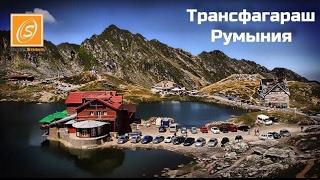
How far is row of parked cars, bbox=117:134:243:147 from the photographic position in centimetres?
2867

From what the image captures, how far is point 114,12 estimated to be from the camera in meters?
29.1

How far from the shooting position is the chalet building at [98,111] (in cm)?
2973

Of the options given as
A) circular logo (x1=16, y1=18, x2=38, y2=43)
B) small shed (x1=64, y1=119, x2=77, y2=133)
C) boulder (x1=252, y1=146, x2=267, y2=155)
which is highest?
circular logo (x1=16, y1=18, x2=38, y2=43)

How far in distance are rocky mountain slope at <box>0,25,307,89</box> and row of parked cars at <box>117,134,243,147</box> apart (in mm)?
3471

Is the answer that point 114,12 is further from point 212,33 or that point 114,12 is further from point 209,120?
point 209,120

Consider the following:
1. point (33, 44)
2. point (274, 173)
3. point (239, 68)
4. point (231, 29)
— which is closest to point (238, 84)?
point (239, 68)

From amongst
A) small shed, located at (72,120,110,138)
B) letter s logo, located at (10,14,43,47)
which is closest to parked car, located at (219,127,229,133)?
small shed, located at (72,120,110,138)

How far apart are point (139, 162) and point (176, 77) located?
6681mm

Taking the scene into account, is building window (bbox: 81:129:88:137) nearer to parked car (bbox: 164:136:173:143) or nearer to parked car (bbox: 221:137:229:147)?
parked car (bbox: 164:136:173:143)

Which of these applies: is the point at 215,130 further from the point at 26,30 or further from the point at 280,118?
the point at 26,30

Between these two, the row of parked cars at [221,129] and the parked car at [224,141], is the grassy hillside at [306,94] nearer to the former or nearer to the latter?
the row of parked cars at [221,129]

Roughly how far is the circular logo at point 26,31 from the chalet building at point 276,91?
11.6 metres

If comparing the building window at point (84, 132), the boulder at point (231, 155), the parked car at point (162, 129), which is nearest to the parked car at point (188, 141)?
the parked car at point (162, 129)

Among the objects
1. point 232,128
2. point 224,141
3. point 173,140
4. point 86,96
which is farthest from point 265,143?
point 86,96
